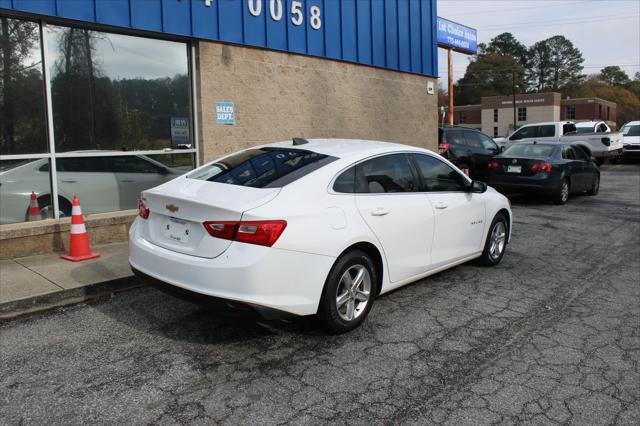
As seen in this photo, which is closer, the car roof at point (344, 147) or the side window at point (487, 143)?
the car roof at point (344, 147)

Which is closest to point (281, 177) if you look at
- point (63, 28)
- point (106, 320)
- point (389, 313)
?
point (389, 313)

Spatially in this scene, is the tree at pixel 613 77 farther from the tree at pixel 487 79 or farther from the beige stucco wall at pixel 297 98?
the beige stucco wall at pixel 297 98

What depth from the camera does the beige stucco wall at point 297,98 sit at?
8891 mm

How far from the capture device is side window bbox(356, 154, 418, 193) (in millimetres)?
4827

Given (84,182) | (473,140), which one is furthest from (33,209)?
(473,140)

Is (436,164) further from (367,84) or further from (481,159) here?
(481,159)

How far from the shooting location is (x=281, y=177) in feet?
14.4

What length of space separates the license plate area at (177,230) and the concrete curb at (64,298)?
5.78 ft

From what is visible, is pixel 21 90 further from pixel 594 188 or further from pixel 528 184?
pixel 594 188

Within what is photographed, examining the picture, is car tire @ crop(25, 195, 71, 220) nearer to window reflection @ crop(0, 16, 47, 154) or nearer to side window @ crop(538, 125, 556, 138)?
window reflection @ crop(0, 16, 47, 154)

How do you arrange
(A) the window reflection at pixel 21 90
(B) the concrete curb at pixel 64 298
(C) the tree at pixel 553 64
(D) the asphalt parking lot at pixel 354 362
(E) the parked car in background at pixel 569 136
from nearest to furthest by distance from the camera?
(D) the asphalt parking lot at pixel 354 362 → (B) the concrete curb at pixel 64 298 → (A) the window reflection at pixel 21 90 → (E) the parked car in background at pixel 569 136 → (C) the tree at pixel 553 64

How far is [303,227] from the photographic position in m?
4.03

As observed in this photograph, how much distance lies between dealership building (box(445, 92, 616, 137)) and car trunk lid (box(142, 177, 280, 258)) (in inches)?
3148

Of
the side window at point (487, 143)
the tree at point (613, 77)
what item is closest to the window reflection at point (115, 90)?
the side window at point (487, 143)
